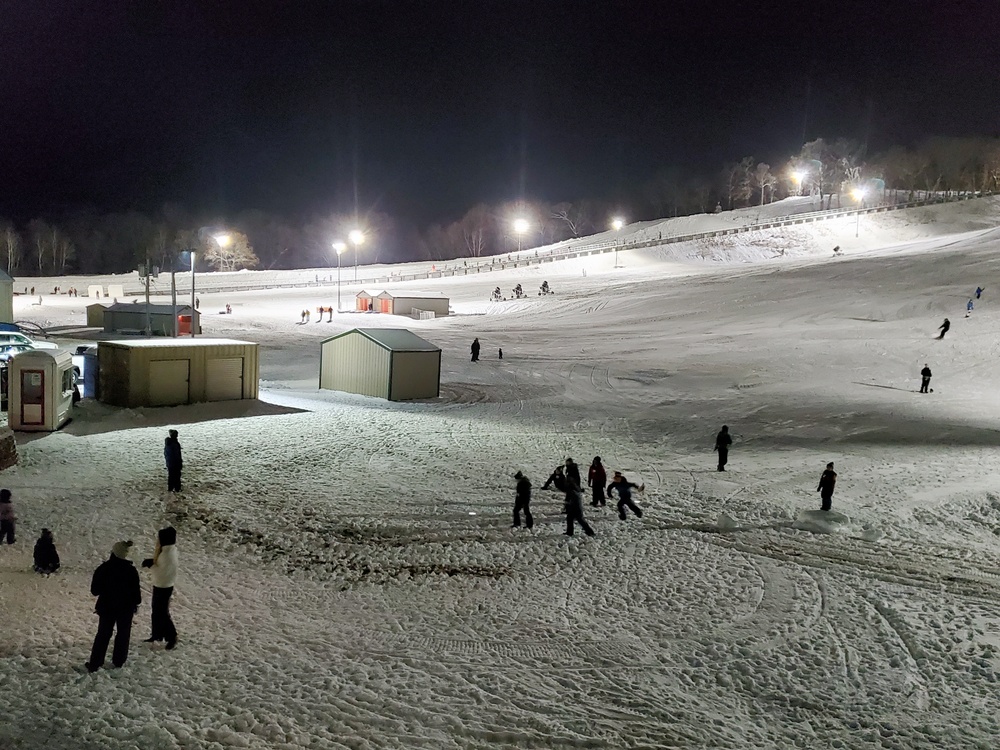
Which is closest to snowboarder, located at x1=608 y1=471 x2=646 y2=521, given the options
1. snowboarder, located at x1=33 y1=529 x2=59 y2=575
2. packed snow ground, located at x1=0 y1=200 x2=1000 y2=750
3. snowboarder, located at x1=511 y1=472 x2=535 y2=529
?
packed snow ground, located at x1=0 y1=200 x2=1000 y2=750

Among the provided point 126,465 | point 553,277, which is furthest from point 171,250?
point 126,465

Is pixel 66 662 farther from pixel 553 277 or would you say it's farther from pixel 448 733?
pixel 553 277

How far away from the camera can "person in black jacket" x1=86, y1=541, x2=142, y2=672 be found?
723cm

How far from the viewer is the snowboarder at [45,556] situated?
9.91m

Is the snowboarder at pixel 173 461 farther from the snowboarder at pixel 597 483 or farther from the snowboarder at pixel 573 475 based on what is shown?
the snowboarder at pixel 597 483

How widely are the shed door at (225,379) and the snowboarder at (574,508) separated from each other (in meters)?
13.6

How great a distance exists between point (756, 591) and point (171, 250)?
112 metres

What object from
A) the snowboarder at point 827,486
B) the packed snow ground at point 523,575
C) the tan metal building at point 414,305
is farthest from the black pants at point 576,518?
the tan metal building at point 414,305

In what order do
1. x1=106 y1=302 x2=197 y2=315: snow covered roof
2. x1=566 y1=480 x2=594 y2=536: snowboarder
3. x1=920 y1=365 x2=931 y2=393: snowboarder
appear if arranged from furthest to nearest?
x1=106 y1=302 x2=197 y2=315: snow covered roof
x1=920 y1=365 x2=931 y2=393: snowboarder
x1=566 y1=480 x2=594 y2=536: snowboarder

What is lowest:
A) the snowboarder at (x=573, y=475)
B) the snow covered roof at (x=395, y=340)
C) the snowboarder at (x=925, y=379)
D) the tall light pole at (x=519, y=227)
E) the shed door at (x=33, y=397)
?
the snowboarder at (x=573, y=475)

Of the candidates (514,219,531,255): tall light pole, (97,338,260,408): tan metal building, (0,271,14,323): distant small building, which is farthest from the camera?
(514,219,531,255): tall light pole

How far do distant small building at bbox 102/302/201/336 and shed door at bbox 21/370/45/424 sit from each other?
74.2 ft

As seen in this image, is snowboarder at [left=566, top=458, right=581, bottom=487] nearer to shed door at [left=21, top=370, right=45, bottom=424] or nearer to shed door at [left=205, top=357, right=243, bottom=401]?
shed door at [left=21, top=370, right=45, bottom=424]

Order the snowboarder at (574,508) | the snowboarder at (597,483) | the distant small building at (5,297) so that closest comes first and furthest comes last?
the snowboarder at (574,508) < the snowboarder at (597,483) < the distant small building at (5,297)
